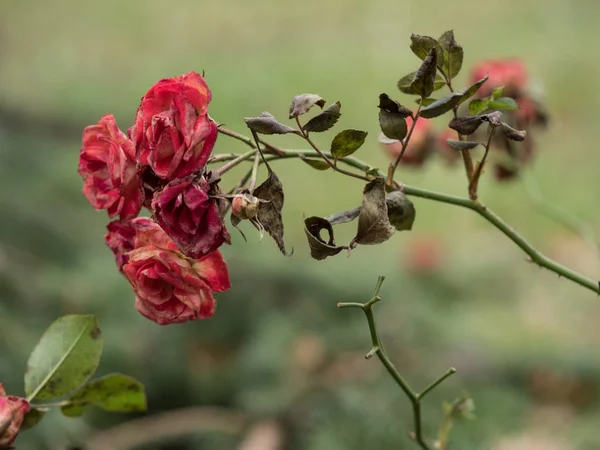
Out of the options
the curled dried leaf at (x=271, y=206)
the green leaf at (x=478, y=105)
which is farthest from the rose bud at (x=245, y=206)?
the green leaf at (x=478, y=105)

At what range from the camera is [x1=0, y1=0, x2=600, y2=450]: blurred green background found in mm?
645

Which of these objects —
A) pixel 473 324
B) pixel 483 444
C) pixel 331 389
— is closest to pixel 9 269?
pixel 331 389

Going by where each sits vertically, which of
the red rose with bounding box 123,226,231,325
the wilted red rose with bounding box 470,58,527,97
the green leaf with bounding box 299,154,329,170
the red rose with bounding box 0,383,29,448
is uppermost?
the green leaf with bounding box 299,154,329,170

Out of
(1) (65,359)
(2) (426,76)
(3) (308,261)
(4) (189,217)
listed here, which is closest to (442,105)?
(2) (426,76)

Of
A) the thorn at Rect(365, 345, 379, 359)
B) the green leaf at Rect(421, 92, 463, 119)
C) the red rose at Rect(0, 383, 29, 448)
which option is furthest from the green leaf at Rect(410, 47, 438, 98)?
the red rose at Rect(0, 383, 29, 448)

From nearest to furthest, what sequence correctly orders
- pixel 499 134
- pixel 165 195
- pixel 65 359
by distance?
pixel 165 195 → pixel 65 359 → pixel 499 134

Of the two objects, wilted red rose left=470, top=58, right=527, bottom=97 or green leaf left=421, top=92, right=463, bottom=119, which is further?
wilted red rose left=470, top=58, right=527, bottom=97

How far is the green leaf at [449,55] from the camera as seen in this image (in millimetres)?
297

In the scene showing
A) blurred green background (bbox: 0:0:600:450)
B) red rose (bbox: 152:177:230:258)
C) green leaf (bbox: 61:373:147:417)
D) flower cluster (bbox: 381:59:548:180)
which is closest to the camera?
red rose (bbox: 152:177:230:258)

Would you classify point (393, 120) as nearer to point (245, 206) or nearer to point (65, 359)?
point (245, 206)

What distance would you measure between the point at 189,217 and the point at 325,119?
73 millimetres

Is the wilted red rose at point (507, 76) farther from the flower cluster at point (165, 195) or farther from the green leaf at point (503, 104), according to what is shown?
the flower cluster at point (165, 195)

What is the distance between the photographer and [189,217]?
0.80ft

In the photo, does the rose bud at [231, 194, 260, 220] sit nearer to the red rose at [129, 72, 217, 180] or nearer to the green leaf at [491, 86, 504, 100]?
the red rose at [129, 72, 217, 180]
